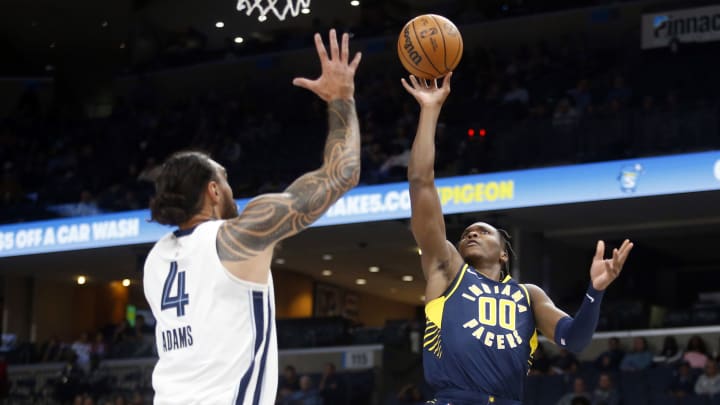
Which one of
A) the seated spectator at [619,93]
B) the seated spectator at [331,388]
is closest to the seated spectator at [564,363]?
the seated spectator at [331,388]

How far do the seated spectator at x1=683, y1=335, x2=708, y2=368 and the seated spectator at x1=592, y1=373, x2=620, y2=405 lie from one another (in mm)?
1314

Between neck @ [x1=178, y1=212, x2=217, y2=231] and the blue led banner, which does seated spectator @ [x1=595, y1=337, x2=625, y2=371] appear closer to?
the blue led banner

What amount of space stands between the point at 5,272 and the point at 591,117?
619 inches

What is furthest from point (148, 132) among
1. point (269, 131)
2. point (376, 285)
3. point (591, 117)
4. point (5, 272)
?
point (591, 117)

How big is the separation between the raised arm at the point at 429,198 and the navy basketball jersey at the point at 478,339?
3.2 inches

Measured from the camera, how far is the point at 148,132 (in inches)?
1000

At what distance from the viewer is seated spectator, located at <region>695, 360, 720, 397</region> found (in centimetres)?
1401

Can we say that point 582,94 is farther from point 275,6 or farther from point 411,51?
point 411,51

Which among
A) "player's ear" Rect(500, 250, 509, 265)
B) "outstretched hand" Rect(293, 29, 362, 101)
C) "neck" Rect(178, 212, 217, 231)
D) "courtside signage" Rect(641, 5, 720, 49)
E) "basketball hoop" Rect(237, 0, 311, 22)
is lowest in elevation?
"neck" Rect(178, 212, 217, 231)

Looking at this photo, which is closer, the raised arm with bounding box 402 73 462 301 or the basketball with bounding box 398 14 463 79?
the raised arm with bounding box 402 73 462 301

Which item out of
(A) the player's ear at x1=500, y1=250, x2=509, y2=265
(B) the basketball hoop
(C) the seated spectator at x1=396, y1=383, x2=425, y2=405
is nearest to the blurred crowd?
(B) the basketball hoop

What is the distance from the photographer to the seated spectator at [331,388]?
17.0 metres

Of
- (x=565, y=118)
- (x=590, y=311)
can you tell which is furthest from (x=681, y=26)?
(x=590, y=311)

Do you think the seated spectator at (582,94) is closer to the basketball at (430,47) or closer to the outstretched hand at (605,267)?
the basketball at (430,47)
